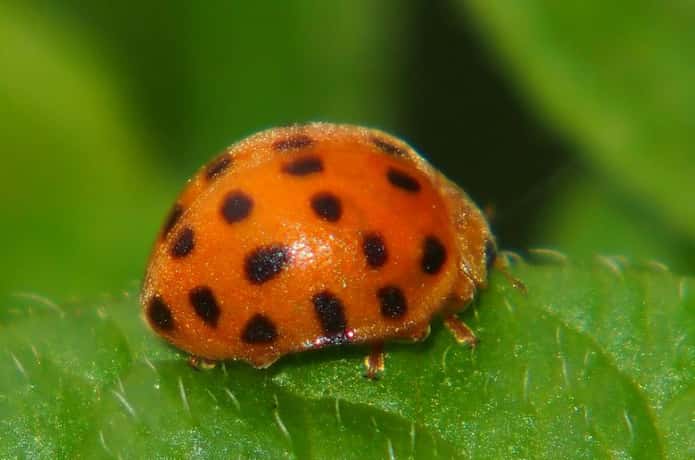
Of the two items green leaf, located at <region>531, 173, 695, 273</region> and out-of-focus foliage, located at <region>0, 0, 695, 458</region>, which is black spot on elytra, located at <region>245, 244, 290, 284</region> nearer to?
out-of-focus foliage, located at <region>0, 0, 695, 458</region>

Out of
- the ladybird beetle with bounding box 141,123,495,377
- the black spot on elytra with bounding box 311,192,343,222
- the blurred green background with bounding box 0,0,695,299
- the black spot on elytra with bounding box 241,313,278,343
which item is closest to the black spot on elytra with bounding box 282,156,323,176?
the ladybird beetle with bounding box 141,123,495,377

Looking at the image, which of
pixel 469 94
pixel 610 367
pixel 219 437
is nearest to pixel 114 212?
pixel 469 94

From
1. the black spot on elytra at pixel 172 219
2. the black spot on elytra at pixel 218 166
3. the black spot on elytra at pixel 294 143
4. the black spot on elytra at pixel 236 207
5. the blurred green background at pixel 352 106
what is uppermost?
the black spot on elytra at pixel 294 143

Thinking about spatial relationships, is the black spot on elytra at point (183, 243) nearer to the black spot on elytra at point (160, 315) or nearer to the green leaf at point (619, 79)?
the black spot on elytra at point (160, 315)

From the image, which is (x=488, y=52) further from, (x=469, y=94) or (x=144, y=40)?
(x=144, y=40)

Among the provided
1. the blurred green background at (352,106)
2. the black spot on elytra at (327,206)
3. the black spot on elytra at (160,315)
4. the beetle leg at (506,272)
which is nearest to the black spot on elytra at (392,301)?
the black spot on elytra at (327,206)

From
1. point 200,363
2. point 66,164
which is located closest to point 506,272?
point 200,363
